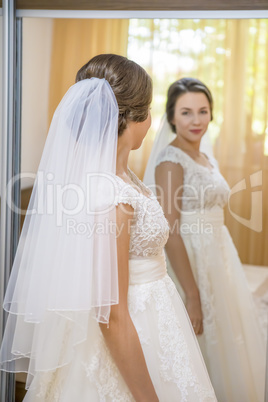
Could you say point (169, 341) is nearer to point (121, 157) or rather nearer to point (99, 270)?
point (99, 270)

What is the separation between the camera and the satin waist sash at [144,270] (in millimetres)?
1575

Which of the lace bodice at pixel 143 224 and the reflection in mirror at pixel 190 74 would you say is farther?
the reflection in mirror at pixel 190 74

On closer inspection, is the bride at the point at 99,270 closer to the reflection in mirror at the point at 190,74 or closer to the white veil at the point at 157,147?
the reflection in mirror at the point at 190,74

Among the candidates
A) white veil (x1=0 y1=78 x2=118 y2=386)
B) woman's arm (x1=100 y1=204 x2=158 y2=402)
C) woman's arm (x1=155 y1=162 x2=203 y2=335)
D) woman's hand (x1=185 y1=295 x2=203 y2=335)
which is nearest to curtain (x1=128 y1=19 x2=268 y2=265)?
woman's arm (x1=155 y1=162 x2=203 y2=335)

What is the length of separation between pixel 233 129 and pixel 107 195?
1.30m

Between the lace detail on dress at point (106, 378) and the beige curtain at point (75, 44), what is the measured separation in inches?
45.7

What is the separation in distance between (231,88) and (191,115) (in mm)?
231

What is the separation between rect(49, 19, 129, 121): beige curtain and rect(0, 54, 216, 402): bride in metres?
0.77

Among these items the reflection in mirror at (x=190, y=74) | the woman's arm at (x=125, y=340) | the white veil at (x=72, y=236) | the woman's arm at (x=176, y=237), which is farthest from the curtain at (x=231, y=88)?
the woman's arm at (x=125, y=340)

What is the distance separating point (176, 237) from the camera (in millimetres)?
2451

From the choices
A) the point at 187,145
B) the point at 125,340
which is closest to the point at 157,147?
the point at 187,145

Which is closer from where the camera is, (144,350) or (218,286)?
(144,350)

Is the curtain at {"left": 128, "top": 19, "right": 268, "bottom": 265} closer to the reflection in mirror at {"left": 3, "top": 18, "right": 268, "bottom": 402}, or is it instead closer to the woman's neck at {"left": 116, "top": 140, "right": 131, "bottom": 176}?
the reflection in mirror at {"left": 3, "top": 18, "right": 268, "bottom": 402}

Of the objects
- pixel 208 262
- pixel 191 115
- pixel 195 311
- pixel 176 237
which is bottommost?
pixel 195 311
